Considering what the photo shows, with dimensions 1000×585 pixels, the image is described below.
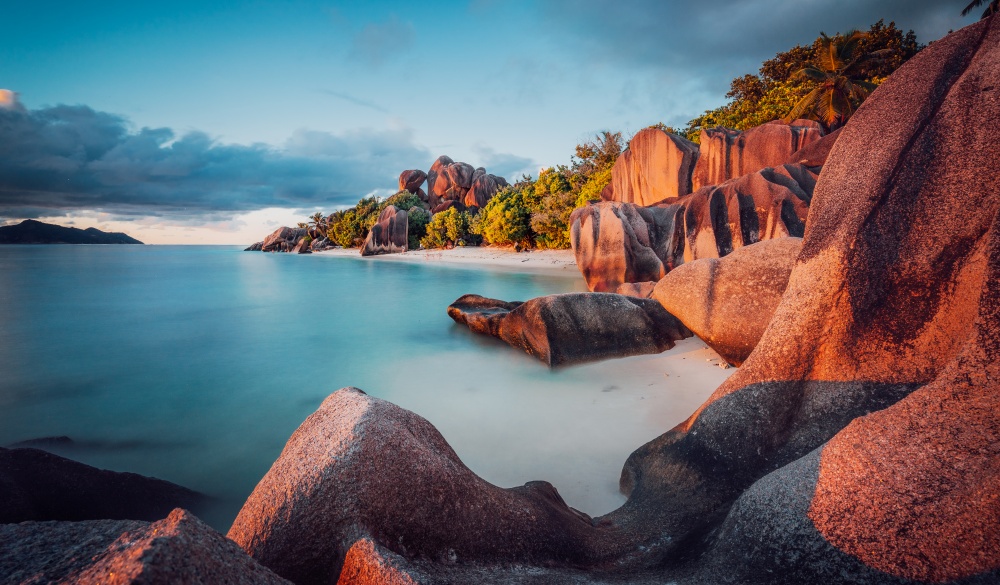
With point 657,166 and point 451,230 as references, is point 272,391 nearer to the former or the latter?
point 657,166

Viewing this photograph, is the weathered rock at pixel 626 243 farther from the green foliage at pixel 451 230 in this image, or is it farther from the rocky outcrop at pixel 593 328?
the green foliage at pixel 451 230

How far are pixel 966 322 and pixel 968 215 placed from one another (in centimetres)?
65

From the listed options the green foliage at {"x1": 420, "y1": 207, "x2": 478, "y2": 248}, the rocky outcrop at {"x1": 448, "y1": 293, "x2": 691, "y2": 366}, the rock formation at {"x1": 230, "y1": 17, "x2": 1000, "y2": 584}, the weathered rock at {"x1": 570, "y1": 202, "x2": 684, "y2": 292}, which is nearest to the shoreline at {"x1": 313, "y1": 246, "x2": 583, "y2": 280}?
the green foliage at {"x1": 420, "y1": 207, "x2": 478, "y2": 248}

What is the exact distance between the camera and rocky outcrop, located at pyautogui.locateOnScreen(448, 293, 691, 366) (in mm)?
7223

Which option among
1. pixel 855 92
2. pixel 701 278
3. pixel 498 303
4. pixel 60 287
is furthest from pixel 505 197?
pixel 701 278

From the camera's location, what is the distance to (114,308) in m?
15.6

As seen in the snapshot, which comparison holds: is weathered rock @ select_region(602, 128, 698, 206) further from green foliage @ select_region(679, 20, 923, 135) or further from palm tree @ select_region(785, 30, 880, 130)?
palm tree @ select_region(785, 30, 880, 130)

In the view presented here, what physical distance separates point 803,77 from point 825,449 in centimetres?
3294

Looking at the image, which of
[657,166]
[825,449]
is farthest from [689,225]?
[825,449]

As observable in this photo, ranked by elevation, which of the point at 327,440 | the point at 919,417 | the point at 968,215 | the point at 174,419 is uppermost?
the point at 968,215

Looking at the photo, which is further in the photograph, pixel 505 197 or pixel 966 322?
pixel 505 197

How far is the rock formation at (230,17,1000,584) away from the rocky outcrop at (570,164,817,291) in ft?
22.0

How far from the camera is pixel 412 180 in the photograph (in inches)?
2586

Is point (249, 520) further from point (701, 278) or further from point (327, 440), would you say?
point (701, 278)
